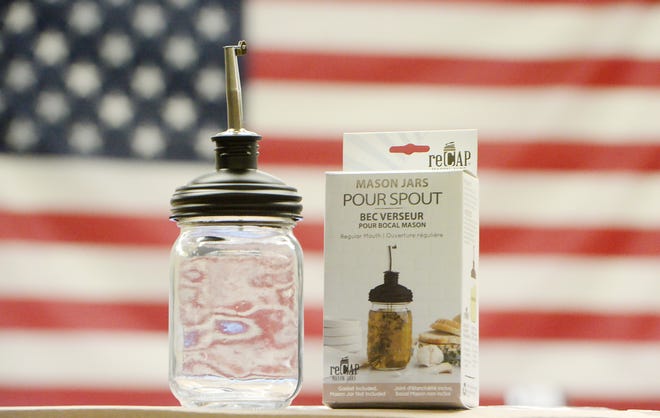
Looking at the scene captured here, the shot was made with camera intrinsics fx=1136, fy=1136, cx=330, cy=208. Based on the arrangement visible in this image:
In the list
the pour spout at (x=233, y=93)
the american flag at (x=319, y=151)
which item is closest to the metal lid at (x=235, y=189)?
the pour spout at (x=233, y=93)

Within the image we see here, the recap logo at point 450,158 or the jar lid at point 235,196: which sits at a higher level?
the recap logo at point 450,158

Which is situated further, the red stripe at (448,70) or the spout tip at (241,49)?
the red stripe at (448,70)

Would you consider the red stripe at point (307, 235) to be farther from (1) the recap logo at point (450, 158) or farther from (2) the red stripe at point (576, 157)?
(1) the recap logo at point (450, 158)

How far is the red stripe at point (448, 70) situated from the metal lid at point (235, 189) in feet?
4.58

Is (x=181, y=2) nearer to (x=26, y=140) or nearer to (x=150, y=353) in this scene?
(x=26, y=140)

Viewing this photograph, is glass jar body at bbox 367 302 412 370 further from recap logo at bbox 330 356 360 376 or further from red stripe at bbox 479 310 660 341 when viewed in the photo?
red stripe at bbox 479 310 660 341

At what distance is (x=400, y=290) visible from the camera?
884 millimetres

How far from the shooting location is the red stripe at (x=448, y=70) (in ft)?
7.37

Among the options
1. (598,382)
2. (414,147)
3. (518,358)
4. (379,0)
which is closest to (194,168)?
(379,0)

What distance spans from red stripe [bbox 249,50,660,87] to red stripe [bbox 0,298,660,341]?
1.51 feet

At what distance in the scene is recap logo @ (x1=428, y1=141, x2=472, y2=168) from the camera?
3.07 ft

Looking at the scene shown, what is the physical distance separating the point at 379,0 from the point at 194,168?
51 cm

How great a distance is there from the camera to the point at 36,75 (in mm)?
2273

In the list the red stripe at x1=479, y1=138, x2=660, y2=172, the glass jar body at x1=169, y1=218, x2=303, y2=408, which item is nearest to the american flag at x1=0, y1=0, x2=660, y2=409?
the red stripe at x1=479, y1=138, x2=660, y2=172
